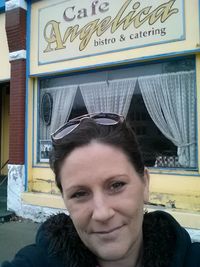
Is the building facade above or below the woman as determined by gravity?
above

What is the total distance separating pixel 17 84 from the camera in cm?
690

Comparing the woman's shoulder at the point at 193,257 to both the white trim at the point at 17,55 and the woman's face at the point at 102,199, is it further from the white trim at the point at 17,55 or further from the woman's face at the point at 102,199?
the white trim at the point at 17,55

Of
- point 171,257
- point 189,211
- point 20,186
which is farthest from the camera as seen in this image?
point 20,186

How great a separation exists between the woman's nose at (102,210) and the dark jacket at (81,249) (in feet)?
0.84

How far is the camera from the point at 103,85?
6.22 meters

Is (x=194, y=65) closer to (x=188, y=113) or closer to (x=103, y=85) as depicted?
(x=188, y=113)

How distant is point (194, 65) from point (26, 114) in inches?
137

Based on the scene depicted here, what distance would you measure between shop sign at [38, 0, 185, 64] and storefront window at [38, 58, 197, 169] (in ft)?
1.46

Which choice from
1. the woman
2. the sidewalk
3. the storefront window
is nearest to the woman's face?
the woman

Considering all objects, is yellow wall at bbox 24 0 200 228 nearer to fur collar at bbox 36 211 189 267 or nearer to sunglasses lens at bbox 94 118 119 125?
fur collar at bbox 36 211 189 267

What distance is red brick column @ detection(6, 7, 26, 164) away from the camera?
6828 millimetres

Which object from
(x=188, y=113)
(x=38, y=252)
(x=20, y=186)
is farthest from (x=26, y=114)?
(x=38, y=252)

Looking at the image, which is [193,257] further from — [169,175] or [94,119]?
[169,175]

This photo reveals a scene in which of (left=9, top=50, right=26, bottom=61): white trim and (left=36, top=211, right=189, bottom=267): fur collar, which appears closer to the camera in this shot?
(left=36, top=211, right=189, bottom=267): fur collar
